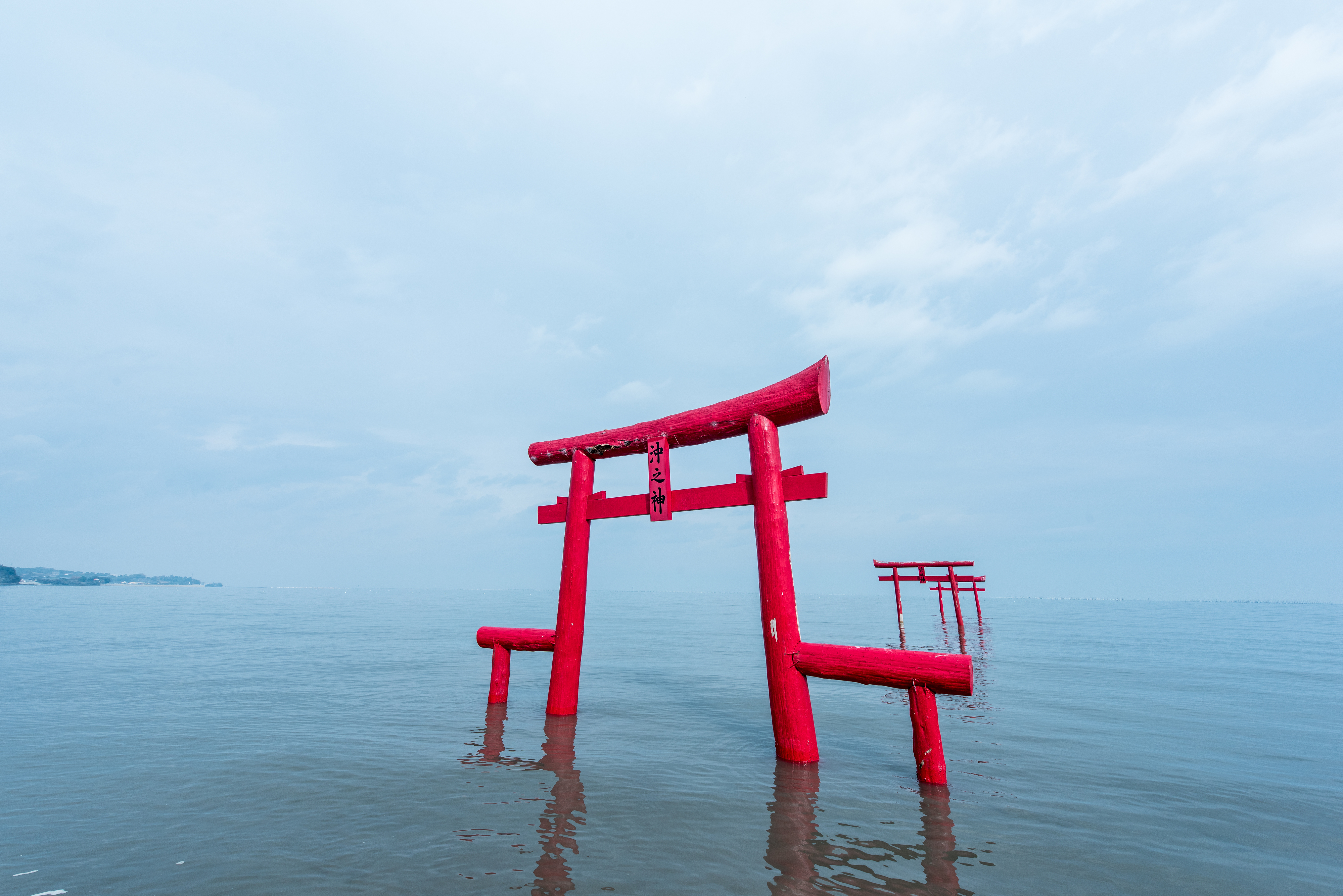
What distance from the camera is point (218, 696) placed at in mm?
11680

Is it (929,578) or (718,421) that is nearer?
(718,421)

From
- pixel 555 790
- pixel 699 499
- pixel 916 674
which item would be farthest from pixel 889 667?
pixel 555 790

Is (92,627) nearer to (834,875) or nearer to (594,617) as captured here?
(594,617)

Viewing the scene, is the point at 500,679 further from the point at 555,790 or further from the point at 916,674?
the point at 916,674

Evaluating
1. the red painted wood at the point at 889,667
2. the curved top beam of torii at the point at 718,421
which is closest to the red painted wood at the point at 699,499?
Answer: the curved top beam of torii at the point at 718,421

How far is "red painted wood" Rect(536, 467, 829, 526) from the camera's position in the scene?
6484 mm

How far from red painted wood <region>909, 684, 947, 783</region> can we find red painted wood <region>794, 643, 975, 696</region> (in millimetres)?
184

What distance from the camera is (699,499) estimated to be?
7363mm

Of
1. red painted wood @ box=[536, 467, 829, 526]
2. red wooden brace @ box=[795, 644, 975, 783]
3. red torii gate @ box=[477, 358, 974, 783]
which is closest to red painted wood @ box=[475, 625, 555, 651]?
red torii gate @ box=[477, 358, 974, 783]

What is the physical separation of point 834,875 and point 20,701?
51.3 ft

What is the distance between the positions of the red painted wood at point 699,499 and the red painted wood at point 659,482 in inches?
3.6

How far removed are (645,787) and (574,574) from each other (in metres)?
3.07

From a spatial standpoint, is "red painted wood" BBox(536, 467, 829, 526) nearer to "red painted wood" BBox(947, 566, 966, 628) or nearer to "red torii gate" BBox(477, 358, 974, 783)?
"red torii gate" BBox(477, 358, 974, 783)

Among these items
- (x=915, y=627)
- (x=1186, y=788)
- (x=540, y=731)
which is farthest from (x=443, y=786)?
(x=915, y=627)
